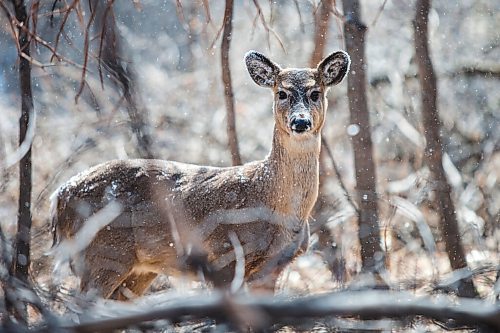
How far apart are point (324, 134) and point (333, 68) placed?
10.7 ft

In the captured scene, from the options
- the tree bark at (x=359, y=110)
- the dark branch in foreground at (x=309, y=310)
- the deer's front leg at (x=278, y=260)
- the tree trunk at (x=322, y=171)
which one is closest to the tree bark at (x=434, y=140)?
the tree bark at (x=359, y=110)

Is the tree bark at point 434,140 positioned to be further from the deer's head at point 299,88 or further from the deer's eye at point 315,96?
the deer's eye at point 315,96

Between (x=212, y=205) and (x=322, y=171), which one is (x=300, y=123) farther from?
(x=322, y=171)

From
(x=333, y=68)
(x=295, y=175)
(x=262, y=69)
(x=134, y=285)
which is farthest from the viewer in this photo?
(x=134, y=285)

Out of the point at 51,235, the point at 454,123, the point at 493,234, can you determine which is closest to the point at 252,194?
the point at 51,235

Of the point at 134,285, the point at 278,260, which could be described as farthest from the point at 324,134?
the point at 278,260

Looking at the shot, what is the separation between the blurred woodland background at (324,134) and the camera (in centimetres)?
176

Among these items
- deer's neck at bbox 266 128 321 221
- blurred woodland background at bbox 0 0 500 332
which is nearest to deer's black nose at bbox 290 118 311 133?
deer's neck at bbox 266 128 321 221

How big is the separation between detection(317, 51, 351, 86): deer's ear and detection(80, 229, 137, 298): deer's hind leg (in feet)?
6.23

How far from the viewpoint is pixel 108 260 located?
269 inches

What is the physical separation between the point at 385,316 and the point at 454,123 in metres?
10.8

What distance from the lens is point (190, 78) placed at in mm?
15125

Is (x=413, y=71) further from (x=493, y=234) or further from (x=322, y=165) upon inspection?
(x=493, y=234)

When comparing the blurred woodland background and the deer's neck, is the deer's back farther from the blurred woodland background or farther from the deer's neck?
the blurred woodland background
